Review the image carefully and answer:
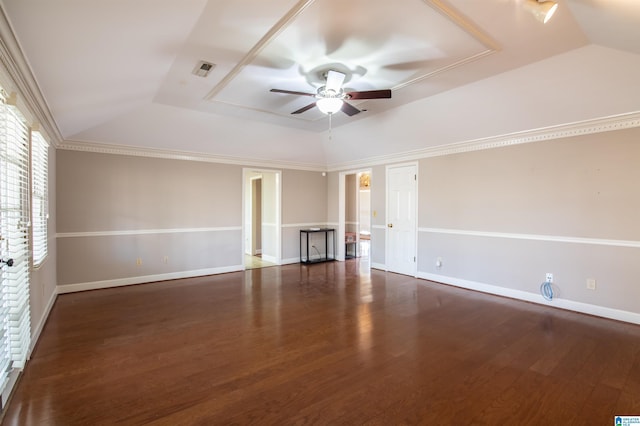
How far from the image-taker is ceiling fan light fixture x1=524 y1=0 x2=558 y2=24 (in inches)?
80.2

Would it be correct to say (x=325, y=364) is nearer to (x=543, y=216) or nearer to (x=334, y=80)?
(x=334, y=80)

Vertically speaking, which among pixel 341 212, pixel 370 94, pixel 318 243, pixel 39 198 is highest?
pixel 370 94

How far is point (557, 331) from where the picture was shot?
339 cm

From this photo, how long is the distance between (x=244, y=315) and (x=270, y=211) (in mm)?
4094

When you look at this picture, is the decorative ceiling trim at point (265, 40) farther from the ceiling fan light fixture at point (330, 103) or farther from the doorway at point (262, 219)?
the doorway at point (262, 219)

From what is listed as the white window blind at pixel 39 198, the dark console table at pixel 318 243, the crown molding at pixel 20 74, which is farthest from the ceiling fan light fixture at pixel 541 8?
the dark console table at pixel 318 243

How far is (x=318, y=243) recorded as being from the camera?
25.8ft

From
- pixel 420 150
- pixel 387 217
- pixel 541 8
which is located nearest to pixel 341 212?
pixel 387 217

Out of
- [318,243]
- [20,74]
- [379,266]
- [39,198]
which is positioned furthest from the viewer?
[318,243]

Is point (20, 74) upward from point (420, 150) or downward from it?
downward

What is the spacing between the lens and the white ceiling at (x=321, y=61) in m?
2.14

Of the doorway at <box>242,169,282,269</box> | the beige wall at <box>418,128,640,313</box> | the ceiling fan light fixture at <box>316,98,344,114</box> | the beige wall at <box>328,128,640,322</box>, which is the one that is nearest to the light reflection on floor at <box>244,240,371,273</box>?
the doorway at <box>242,169,282,269</box>

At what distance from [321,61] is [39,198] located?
349cm

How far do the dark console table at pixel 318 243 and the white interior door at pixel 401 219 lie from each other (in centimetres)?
181
